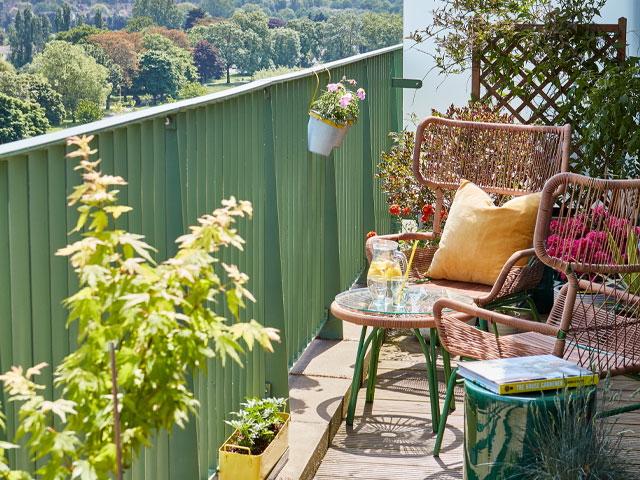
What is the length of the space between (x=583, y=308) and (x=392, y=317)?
74 cm

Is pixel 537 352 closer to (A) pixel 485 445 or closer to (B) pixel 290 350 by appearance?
(A) pixel 485 445

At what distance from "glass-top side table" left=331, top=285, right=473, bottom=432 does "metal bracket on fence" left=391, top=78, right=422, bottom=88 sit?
2.95 m

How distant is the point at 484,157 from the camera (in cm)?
414

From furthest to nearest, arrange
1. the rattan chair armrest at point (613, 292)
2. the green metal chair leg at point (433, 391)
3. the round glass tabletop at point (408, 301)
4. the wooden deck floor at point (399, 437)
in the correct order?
the green metal chair leg at point (433, 391) < the round glass tabletop at point (408, 301) < the wooden deck floor at point (399, 437) < the rattan chair armrest at point (613, 292)

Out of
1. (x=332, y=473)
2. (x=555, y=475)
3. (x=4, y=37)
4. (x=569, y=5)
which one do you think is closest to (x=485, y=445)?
(x=555, y=475)

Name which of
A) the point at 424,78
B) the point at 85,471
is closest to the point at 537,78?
the point at 424,78

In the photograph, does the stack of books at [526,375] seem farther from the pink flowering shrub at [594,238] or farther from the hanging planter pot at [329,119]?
the hanging planter pot at [329,119]

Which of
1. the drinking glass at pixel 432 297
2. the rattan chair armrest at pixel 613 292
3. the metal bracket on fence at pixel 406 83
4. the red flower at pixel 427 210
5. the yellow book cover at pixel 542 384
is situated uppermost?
the metal bracket on fence at pixel 406 83

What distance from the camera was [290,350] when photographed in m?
3.52

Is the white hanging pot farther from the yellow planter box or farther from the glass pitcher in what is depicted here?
the yellow planter box

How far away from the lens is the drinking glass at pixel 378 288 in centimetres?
314

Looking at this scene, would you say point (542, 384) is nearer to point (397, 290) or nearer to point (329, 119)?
point (397, 290)

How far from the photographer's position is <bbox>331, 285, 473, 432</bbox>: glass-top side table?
302 cm

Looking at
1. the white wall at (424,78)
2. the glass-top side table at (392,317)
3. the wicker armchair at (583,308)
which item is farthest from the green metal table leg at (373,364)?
the white wall at (424,78)
